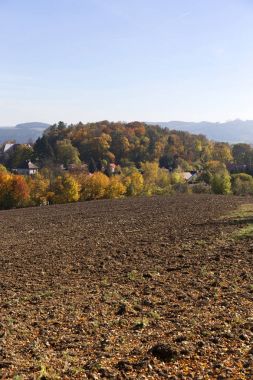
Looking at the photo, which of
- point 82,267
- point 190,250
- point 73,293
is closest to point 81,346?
point 73,293

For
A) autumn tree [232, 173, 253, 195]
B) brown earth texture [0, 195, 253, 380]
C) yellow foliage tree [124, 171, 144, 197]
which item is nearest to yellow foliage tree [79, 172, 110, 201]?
yellow foliage tree [124, 171, 144, 197]

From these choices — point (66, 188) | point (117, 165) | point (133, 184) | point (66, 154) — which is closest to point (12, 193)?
point (66, 188)

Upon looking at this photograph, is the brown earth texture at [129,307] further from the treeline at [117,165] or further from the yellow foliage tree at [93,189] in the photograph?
the yellow foliage tree at [93,189]

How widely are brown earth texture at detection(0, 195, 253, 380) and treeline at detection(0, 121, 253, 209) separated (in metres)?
52.4

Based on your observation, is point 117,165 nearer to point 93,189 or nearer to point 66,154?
point 66,154

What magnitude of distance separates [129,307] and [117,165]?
11418 cm

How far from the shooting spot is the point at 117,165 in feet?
415

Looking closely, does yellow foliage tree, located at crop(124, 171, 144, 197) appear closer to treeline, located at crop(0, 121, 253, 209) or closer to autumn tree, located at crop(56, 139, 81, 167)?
treeline, located at crop(0, 121, 253, 209)

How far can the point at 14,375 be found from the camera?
28.0ft

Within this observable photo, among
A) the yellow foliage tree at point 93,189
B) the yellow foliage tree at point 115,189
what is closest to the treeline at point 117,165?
the yellow foliage tree at point 93,189

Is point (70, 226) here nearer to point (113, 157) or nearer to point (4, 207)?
point (4, 207)

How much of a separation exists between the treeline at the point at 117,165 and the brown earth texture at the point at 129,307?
52.4 m

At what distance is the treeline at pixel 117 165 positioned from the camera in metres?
78.8

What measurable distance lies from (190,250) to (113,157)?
4420 inches
